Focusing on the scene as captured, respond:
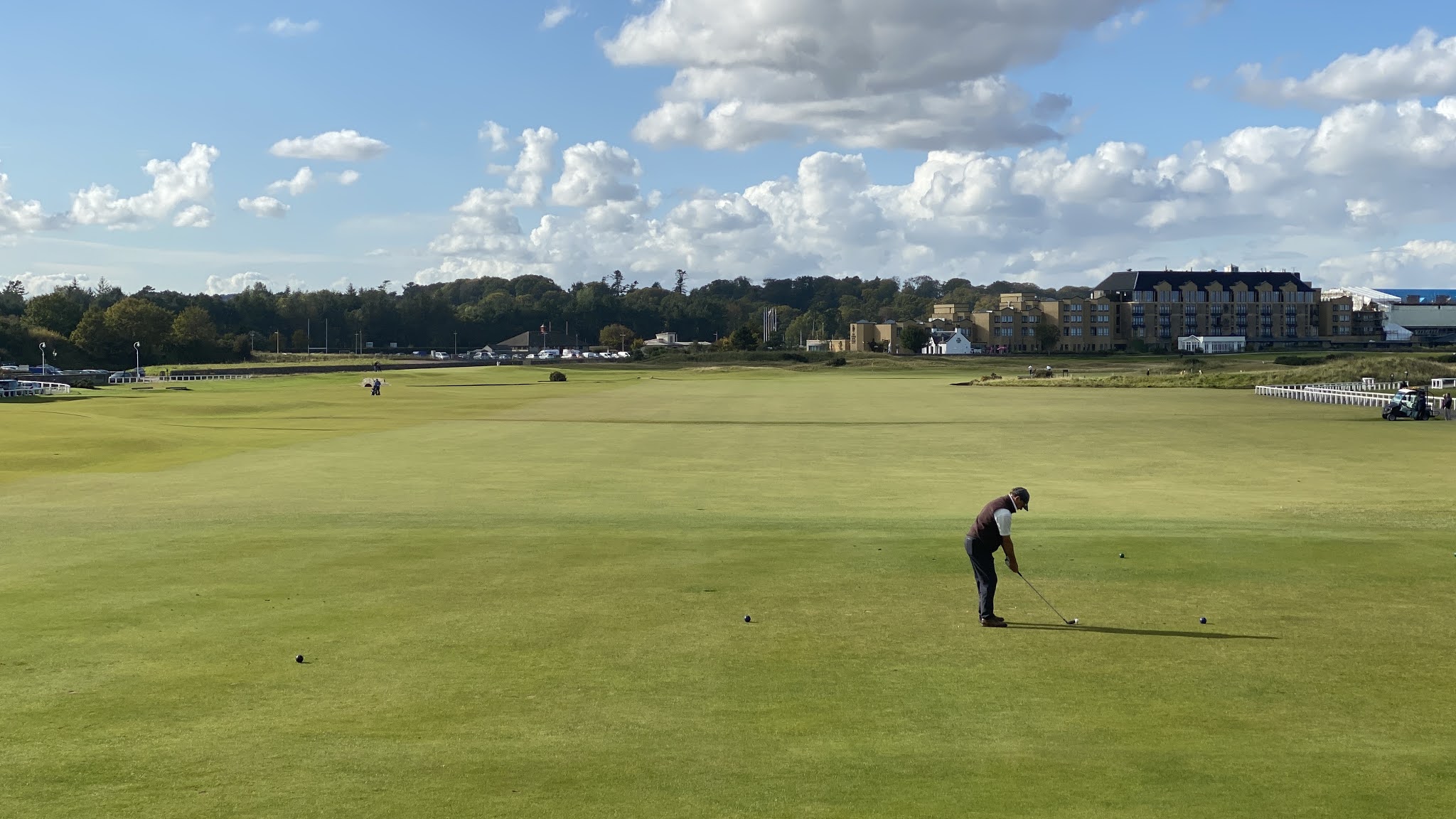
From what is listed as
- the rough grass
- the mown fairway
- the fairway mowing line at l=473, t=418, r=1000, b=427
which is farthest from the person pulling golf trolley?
the rough grass

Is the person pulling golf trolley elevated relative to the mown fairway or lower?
elevated

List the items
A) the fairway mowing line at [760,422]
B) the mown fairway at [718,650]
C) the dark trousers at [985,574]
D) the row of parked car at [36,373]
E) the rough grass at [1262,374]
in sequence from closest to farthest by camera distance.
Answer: the mown fairway at [718,650] < the dark trousers at [985,574] < the fairway mowing line at [760,422] < the rough grass at [1262,374] < the row of parked car at [36,373]

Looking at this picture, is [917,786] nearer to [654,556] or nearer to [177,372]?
[654,556]

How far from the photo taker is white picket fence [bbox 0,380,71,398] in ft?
331

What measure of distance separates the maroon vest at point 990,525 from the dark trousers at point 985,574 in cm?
7

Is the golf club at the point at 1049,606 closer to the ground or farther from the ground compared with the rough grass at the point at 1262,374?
closer to the ground

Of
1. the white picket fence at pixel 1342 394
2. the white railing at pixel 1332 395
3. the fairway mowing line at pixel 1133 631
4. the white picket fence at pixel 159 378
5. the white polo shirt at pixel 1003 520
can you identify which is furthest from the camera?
the white picket fence at pixel 159 378

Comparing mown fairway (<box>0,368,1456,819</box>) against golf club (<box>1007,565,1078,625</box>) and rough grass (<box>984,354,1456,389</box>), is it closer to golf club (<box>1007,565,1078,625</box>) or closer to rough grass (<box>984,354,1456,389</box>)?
golf club (<box>1007,565,1078,625</box>)

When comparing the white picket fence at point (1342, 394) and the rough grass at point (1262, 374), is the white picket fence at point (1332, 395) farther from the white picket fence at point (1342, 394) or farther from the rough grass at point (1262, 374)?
the rough grass at point (1262, 374)

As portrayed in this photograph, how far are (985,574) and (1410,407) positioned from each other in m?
57.9

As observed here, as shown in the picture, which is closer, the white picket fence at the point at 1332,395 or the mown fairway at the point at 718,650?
the mown fairway at the point at 718,650

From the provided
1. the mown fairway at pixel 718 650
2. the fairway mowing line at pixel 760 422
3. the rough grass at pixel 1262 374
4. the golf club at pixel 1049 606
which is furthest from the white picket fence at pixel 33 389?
the golf club at pixel 1049 606

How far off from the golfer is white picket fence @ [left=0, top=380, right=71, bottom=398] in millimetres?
99041

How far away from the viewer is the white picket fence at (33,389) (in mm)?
100875
